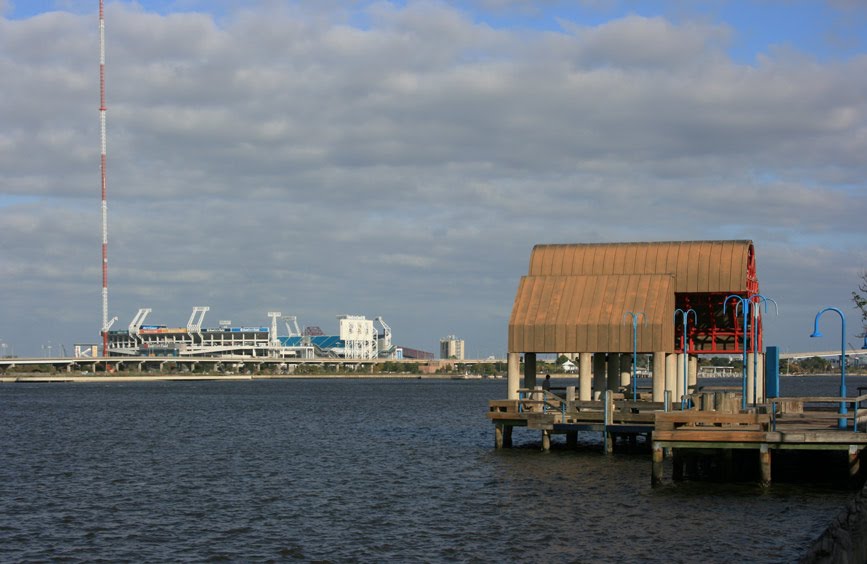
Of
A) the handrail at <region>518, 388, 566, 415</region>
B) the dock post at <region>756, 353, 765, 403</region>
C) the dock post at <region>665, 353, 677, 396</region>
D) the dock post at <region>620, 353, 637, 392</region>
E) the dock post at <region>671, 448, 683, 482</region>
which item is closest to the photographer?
the dock post at <region>671, 448, 683, 482</region>

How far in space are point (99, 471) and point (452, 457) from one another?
15.1 m

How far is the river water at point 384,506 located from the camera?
83.6 feet

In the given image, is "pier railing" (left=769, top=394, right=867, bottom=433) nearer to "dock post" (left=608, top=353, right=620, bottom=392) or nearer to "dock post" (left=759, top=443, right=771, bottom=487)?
"dock post" (left=759, top=443, right=771, bottom=487)

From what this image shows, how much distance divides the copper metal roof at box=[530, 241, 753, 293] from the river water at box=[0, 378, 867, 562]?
28.2 ft

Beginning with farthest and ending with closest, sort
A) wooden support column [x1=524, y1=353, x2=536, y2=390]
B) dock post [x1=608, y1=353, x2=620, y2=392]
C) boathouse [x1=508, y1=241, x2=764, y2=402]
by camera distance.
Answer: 1. dock post [x1=608, y1=353, x2=620, y2=392]
2. wooden support column [x1=524, y1=353, x2=536, y2=390]
3. boathouse [x1=508, y1=241, x2=764, y2=402]

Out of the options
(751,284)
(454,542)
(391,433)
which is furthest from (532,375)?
(454,542)

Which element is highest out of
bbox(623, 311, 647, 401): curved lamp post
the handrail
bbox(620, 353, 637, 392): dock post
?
bbox(623, 311, 647, 401): curved lamp post

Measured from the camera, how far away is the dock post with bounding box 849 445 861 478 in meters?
30.0

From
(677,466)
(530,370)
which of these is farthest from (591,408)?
(677,466)

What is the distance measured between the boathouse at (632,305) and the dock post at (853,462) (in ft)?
41.7

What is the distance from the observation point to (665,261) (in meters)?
48.5

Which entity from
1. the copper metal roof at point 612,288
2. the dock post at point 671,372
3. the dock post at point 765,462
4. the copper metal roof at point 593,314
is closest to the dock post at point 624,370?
the dock post at point 671,372

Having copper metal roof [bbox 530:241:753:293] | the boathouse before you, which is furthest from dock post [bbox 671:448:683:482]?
copper metal roof [bbox 530:241:753:293]

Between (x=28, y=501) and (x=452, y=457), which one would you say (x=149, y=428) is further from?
(x=28, y=501)
